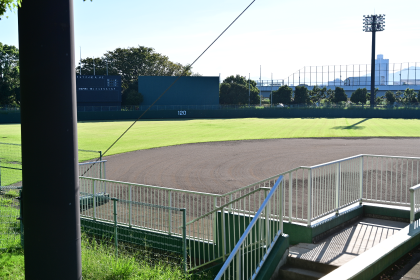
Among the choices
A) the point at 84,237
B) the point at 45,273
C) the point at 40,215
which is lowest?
the point at 84,237

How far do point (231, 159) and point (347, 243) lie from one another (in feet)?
46.8

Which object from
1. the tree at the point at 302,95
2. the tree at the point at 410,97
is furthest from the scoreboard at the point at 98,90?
the tree at the point at 410,97

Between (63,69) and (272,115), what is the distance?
67.2m

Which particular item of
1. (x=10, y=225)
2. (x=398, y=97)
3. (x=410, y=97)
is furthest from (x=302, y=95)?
(x=10, y=225)

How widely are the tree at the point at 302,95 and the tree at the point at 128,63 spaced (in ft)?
94.6

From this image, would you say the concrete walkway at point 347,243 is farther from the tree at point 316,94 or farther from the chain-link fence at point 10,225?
the tree at point 316,94

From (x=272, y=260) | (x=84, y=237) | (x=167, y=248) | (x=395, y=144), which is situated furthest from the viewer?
(x=395, y=144)

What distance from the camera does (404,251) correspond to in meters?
6.96

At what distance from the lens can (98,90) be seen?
6762 centimetres

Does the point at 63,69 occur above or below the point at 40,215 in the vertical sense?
above

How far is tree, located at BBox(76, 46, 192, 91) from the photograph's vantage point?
98.1m

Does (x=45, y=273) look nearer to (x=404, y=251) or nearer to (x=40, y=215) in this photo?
(x=40, y=215)

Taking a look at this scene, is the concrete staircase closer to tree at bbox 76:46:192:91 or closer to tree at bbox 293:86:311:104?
tree at bbox 293:86:311:104

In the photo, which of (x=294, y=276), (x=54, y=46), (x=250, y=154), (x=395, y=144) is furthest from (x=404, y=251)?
(x=395, y=144)
